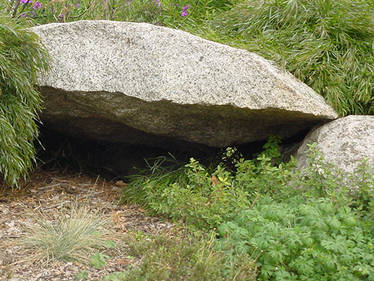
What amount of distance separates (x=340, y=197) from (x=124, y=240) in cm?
144

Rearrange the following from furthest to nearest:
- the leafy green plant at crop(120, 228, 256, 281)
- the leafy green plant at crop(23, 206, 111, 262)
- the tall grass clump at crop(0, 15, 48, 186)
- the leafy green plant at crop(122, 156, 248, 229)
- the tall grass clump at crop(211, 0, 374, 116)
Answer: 1. the tall grass clump at crop(211, 0, 374, 116)
2. the tall grass clump at crop(0, 15, 48, 186)
3. the leafy green plant at crop(122, 156, 248, 229)
4. the leafy green plant at crop(23, 206, 111, 262)
5. the leafy green plant at crop(120, 228, 256, 281)

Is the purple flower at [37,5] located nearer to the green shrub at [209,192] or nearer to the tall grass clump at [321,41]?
the tall grass clump at [321,41]

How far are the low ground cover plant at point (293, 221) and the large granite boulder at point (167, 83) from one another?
1.66 ft

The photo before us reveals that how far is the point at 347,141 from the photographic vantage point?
12.8 feet

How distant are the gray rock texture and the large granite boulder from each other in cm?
16

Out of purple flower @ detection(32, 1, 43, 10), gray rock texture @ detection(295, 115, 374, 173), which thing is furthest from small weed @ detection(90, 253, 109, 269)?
purple flower @ detection(32, 1, 43, 10)

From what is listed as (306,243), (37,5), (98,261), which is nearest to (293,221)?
(306,243)

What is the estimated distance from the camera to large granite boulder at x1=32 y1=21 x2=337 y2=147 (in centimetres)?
394

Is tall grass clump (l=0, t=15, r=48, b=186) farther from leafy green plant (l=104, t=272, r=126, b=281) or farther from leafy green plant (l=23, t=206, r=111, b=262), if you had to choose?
leafy green plant (l=104, t=272, r=126, b=281)

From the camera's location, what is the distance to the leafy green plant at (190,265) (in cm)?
273

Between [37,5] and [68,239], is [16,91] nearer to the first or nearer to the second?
[68,239]

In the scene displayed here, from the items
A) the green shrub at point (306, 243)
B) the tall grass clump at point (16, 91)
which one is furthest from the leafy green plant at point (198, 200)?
the tall grass clump at point (16, 91)

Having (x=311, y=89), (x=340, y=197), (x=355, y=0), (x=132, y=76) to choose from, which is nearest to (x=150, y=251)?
(x=340, y=197)

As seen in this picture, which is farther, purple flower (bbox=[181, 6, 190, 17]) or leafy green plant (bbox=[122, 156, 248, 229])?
purple flower (bbox=[181, 6, 190, 17])
